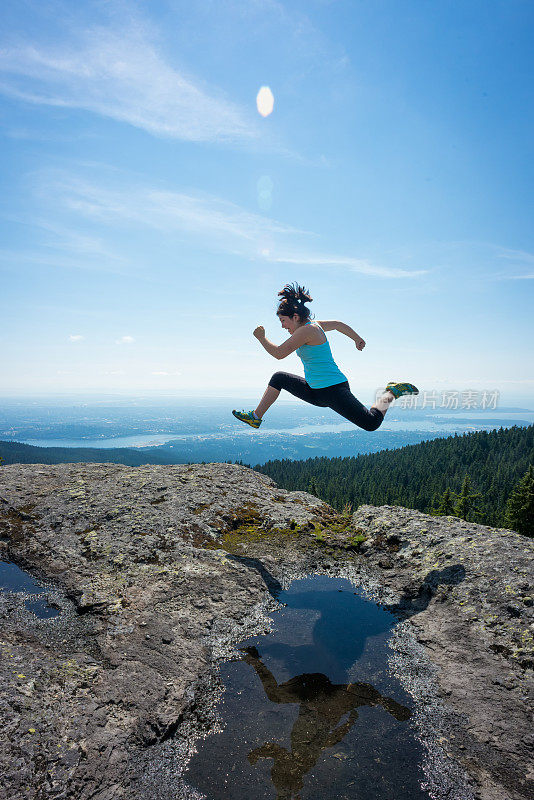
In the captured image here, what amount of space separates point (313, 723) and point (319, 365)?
17.9 ft

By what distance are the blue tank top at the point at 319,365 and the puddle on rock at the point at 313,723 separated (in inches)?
167

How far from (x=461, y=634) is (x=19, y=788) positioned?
536cm

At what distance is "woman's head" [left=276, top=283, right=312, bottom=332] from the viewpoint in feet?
23.8

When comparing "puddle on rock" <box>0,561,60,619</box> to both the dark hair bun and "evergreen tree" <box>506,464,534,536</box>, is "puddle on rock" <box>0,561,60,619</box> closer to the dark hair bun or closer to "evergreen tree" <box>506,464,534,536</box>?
the dark hair bun

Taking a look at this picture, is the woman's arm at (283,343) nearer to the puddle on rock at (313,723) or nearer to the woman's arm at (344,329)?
the woman's arm at (344,329)

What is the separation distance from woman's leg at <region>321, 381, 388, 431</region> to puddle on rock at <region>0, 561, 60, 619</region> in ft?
19.2

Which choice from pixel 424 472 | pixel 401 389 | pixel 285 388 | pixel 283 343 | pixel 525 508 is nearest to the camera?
pixel 283 343

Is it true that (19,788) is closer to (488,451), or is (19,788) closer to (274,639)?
(274,639)

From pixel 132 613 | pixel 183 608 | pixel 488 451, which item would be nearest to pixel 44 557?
pixel 132 613

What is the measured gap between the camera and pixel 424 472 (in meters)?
153

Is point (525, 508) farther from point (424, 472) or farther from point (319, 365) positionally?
point (424, 472)

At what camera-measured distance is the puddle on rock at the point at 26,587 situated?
551 cm

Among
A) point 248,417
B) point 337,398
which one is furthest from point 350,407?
point 248,417

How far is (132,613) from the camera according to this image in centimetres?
545
